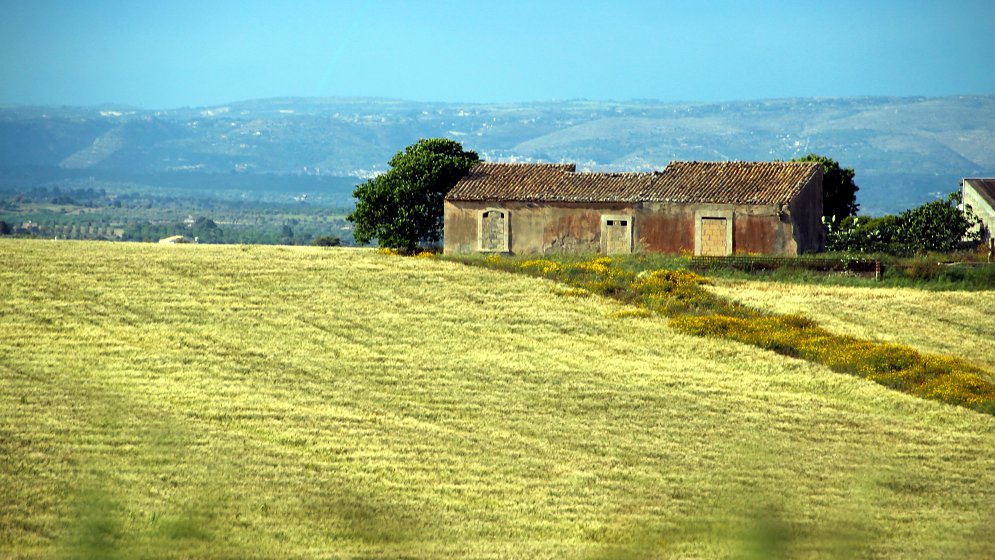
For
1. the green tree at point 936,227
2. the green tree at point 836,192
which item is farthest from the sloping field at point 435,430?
the green tree at point 836,192

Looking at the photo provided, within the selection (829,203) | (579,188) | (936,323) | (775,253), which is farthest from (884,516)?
(829,203)

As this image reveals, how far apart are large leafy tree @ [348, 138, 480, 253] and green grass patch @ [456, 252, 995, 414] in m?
8.70

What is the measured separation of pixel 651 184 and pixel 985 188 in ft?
88.5

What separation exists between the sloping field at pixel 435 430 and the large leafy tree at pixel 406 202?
42.0 feet

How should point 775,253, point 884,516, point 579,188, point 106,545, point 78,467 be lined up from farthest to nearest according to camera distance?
point 579,188, point 775,253, point 78,467, point 884,516, point 106,545

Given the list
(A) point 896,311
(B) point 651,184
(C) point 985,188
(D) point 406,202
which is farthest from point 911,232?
(D) point 406,202

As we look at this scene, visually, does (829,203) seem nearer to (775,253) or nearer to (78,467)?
(775,253)

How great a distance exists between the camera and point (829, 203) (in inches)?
2598

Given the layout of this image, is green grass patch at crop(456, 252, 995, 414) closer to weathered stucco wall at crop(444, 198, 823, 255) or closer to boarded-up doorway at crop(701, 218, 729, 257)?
weathered stucco wall at crop(444, 198, 823, 255)

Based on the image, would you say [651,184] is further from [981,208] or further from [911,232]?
[981,208]

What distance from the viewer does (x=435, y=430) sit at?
23.0 meters

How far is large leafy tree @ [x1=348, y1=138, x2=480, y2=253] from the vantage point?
2201 inches

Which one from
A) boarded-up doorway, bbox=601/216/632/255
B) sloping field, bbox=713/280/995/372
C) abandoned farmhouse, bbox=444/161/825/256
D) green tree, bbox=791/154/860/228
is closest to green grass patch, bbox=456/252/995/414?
sloping field, bbox=713/280/995/372

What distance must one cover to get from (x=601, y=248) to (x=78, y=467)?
3730cm
